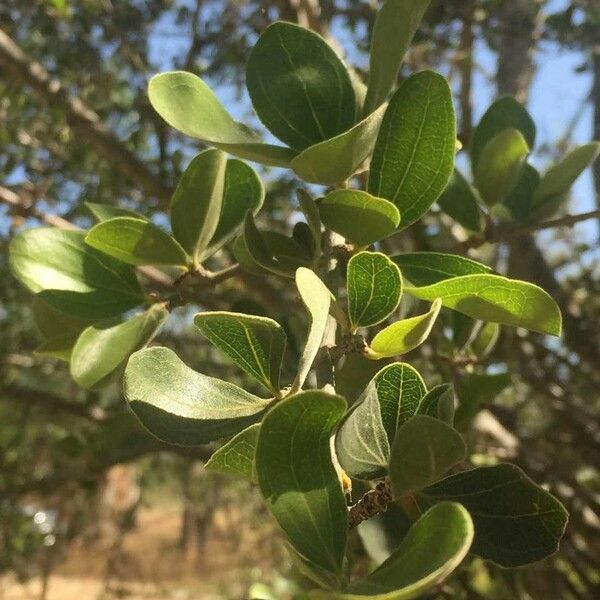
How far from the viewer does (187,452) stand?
106cm

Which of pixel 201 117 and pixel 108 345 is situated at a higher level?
pixel 201 117

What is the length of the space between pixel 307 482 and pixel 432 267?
217mm

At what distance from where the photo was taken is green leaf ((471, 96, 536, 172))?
2.37 ft

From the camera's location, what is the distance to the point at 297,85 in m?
0.54

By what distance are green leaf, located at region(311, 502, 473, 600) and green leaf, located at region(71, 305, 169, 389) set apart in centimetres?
30

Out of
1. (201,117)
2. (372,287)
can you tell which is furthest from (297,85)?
(372,287)

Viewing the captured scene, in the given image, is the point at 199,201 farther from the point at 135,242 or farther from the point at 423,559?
the point at 423,559

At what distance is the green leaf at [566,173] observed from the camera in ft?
2.18

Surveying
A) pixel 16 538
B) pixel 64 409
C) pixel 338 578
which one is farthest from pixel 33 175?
pixel 338 578

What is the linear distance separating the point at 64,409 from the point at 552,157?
2036mm

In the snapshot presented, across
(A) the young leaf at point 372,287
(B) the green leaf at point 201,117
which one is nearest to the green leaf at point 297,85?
(B) the green leaf at point 201,117

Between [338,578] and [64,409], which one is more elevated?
[338,578]

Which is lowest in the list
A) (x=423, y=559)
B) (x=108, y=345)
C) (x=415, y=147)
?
(x=108, y=345)

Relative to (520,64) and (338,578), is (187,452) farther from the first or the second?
(520,64)
